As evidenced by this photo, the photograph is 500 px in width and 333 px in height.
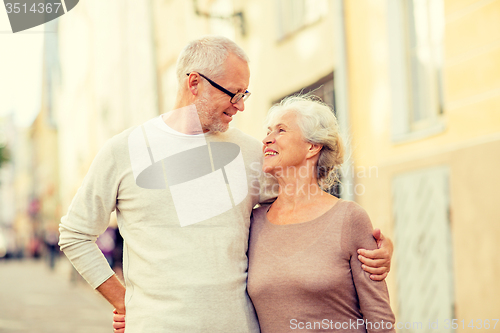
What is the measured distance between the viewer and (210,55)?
8.10ft

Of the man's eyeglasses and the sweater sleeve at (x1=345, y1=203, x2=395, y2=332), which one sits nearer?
the sweater sleeve at (x1=345, y1=203, x2=395, y2=332)

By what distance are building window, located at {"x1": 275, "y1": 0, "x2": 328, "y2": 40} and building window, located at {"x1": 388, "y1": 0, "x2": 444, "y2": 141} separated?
4.07 feet

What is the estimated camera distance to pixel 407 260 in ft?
18.2

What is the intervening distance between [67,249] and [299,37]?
5562mm

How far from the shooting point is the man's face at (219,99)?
96.3 inches

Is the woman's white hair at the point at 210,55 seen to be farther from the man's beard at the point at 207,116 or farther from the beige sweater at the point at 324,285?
the beige sweater at the point at 324,285

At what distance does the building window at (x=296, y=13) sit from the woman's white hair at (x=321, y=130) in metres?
4.48

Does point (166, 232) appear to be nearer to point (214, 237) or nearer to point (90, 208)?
point (214, 237)

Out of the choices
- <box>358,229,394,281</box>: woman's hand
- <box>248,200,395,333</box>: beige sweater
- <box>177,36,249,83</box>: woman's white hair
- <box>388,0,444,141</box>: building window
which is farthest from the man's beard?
<box>388,0,444,141</box>: building window

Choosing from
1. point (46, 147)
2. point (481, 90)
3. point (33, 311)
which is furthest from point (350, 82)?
point (46, 147)

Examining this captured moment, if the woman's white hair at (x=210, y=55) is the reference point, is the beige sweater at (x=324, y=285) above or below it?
below

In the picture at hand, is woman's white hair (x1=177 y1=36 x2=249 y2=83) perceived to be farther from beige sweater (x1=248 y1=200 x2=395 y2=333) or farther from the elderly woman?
beige sweater (x1=248 y1=200 x2=395 y2=333)

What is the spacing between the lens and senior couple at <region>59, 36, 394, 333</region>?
2.20 metres

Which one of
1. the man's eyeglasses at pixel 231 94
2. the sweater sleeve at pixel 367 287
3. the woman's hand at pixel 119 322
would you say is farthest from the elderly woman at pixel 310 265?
the woman's hand at pixel 119 322
